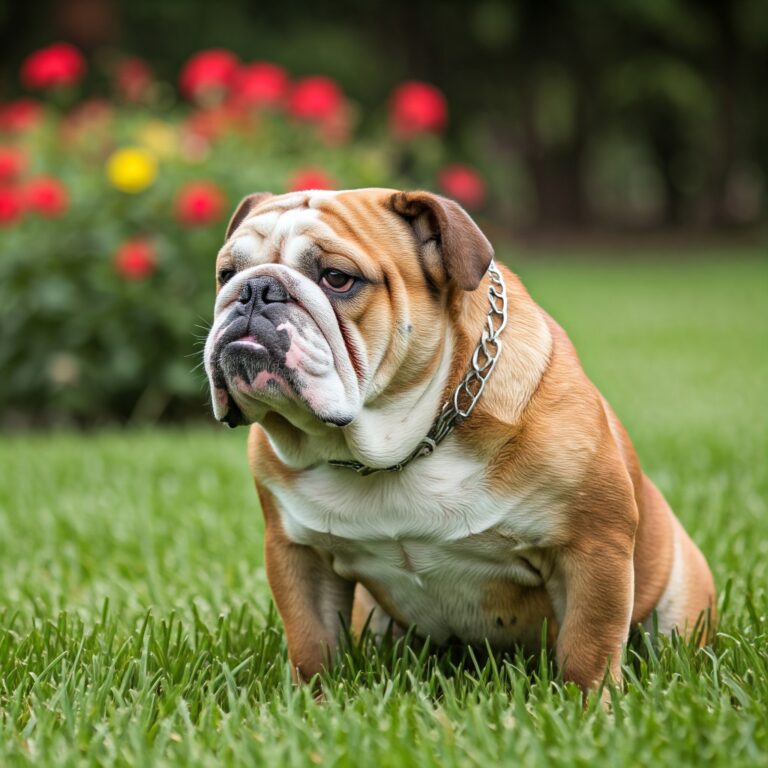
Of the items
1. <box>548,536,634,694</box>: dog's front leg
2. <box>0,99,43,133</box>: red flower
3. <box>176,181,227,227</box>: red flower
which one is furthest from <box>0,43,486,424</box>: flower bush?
<box>548,536,634,694</box>: dog's front leg

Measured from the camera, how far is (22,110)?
873 centimetres

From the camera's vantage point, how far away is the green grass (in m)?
2.23

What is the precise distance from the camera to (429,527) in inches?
105

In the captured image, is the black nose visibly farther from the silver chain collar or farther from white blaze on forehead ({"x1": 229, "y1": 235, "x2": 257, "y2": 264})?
the silver chain collar

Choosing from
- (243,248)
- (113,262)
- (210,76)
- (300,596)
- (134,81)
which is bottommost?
(300,596)

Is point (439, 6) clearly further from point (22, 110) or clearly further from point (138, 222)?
point (138, 222)

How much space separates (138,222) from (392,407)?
4.82m

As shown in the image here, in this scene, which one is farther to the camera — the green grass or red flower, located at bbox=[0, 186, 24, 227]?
red flower, located at bbox=[0, 186, 24, 227]

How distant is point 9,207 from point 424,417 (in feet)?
15.7

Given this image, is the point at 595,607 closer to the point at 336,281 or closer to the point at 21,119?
the point at 336,281

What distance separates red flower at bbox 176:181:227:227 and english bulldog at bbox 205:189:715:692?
384 cm

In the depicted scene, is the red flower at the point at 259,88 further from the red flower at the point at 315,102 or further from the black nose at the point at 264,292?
the black nose at the point at 264,292

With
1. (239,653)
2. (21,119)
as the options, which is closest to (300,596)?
(239,653)

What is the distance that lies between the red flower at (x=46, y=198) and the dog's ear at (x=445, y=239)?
4.42m
